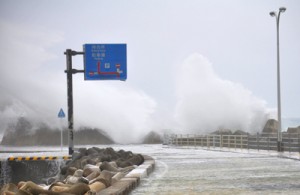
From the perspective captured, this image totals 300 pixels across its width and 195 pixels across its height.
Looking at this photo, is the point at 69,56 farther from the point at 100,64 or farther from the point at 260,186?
the point at 260,186

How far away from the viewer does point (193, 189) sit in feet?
36.2

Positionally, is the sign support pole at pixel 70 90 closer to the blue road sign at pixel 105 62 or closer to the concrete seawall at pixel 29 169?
the concrete seawall at pixel 29 169

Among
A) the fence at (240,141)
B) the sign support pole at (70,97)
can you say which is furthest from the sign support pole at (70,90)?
the fence at (240,141)

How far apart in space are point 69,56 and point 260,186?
15.3 m

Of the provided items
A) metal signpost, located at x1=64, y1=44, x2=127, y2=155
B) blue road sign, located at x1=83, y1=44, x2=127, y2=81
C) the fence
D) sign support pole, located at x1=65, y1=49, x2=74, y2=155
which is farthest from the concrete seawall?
the fence

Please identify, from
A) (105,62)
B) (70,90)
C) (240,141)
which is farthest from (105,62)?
(240,141)

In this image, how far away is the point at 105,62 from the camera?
27922 millimetres

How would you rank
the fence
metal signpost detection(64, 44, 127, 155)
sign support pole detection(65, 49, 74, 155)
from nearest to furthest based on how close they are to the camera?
1. sign support pole detection(65, 49, 74, 155)
2. metal signpost detection(64, 44, 127, 155)
3. the fence

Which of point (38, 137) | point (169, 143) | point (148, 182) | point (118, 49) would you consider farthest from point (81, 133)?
point (148, 182)

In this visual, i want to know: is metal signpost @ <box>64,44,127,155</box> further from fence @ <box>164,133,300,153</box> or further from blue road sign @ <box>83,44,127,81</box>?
fence @ <box>164,133,300,153</box>

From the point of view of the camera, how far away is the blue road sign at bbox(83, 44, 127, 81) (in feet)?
90.2

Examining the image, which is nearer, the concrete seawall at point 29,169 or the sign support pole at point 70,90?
the concrete seawall at point 29,169

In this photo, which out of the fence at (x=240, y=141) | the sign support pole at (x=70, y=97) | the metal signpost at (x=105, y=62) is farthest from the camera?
the fence at (x=240, y=141)

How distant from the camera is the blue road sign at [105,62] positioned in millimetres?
27492
